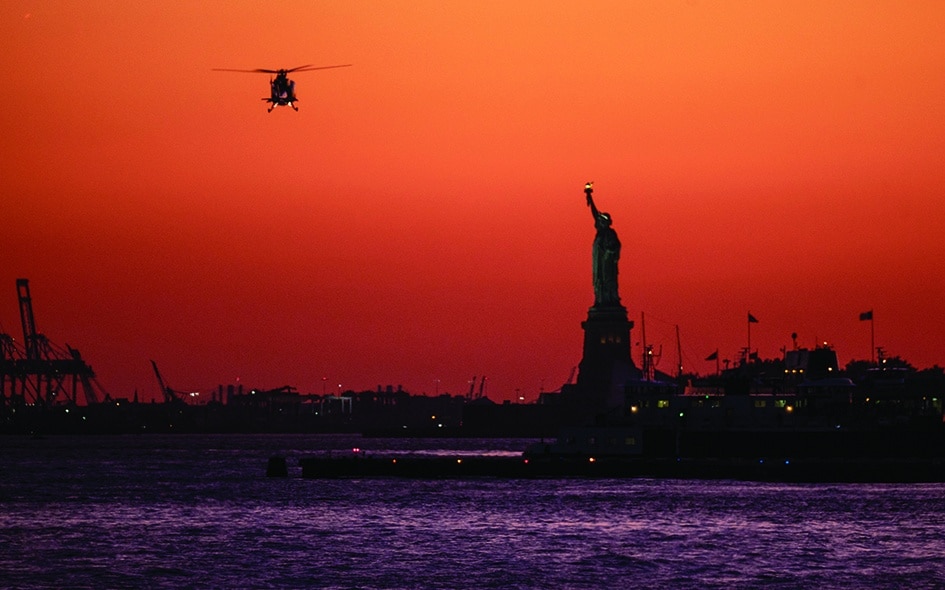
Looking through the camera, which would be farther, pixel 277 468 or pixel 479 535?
pixel 277 468

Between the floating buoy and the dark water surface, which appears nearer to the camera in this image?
the dark water surface

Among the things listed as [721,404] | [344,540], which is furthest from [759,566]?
[721,404]

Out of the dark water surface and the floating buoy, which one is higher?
the floating buoy

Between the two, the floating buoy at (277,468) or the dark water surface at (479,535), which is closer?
the dark water surface at (479,535)

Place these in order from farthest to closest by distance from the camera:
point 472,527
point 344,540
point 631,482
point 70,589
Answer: point 631,482
point 472,527
point 344,540
point 70,589

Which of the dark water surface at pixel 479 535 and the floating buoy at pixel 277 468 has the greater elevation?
the floating buoy at pixel 277 468

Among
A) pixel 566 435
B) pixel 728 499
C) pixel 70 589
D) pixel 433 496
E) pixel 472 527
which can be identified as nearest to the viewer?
pixel 70 589

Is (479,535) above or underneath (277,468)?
underneath

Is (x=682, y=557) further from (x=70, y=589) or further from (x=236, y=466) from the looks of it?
(x=236, y=466)
